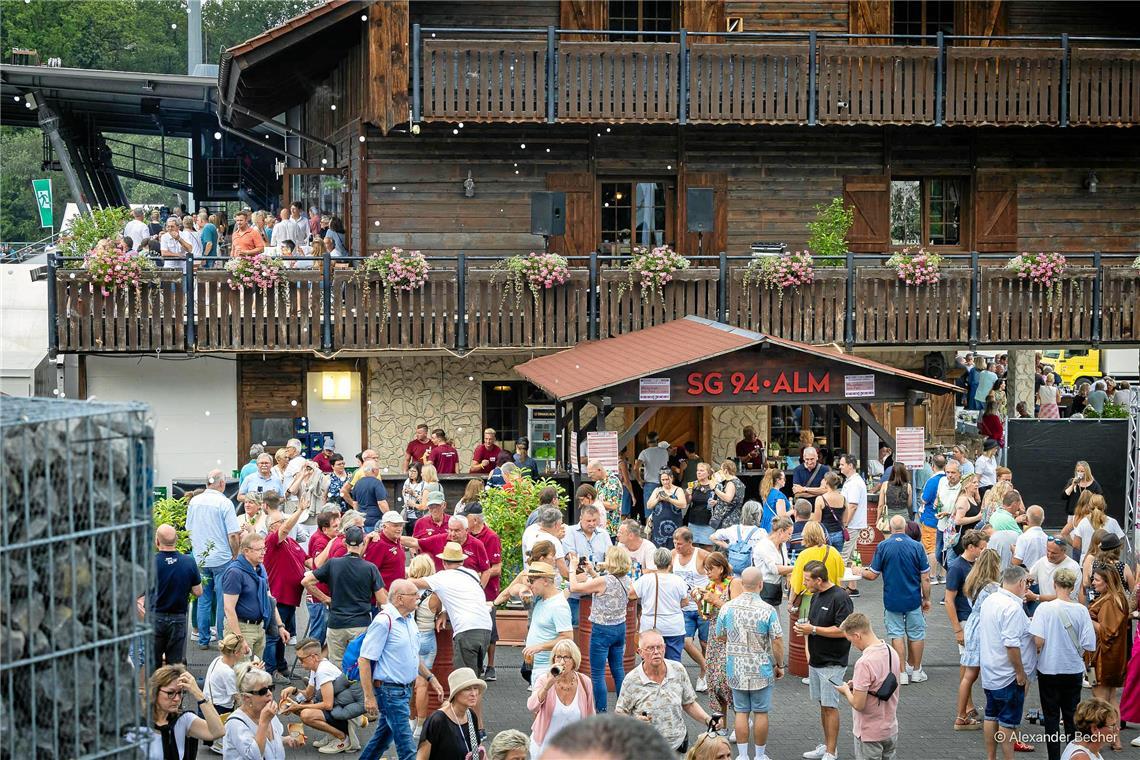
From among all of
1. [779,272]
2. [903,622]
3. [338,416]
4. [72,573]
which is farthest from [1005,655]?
[338,416]

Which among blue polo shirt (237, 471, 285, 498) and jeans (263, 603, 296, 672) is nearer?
jeans (263, 603, 296, 672)

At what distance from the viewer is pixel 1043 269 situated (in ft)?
77.9

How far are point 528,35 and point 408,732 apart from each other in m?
16.4

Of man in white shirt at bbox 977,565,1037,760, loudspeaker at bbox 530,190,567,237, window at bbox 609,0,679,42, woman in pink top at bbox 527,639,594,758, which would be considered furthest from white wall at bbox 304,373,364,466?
woman in pink top at bbox 527,639,594,758

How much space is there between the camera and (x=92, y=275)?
21547 millimetres

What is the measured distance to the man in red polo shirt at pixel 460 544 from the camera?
12.9 m

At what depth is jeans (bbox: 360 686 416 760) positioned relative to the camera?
34.5ft

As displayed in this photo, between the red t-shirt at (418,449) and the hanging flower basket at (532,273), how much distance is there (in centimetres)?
245

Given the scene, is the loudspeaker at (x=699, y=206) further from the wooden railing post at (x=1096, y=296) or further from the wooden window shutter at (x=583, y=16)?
Answer: the wooden railing post at (x=1096, y=296)

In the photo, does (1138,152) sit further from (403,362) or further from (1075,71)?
(403,362)

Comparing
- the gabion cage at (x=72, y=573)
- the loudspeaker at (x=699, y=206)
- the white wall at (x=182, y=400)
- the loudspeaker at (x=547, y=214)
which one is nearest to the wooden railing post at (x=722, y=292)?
the loudspeaker at (x=699, y=206)

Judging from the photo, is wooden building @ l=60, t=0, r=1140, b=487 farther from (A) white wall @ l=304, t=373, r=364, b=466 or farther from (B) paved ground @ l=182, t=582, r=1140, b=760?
(B) paved ground @ l=182, t=582, r=1140, b=760

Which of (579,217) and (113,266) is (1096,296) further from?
(113,266)

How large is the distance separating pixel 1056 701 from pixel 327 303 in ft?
43.9
